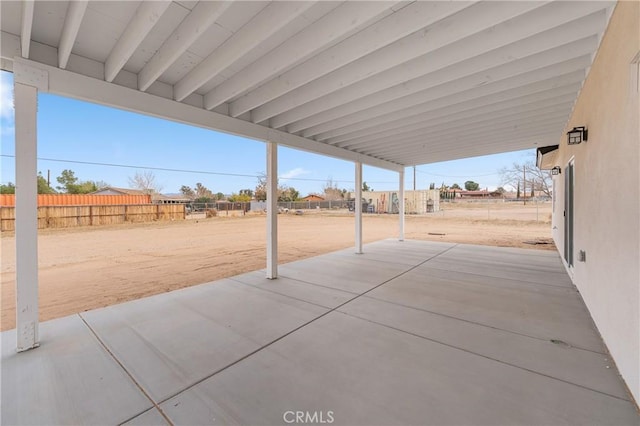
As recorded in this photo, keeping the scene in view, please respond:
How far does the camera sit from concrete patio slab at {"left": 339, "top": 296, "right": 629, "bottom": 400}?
1942 mm

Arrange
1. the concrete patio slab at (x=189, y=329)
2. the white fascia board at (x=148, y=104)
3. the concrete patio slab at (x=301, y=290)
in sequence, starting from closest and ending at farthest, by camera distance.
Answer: the concrete patio slab at (x=189, y=329)
the white fascia board at (x=148, y=104)
the concrete patio slab at (x=301, y=290)

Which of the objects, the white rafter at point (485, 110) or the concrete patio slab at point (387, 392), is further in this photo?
the white rafter at point (485, 110)

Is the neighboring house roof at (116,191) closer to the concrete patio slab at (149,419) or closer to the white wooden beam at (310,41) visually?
the white wooden beam at (310,41)

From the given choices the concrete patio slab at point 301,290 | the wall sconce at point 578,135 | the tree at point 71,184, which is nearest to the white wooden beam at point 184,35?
the concrete patio slab at point 301,290

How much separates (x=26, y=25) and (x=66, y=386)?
2.69 meters

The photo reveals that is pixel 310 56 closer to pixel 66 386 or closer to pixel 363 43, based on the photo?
pixel 363 43

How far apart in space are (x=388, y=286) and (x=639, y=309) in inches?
108

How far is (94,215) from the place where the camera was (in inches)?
548

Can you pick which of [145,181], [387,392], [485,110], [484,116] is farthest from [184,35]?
[145,181]

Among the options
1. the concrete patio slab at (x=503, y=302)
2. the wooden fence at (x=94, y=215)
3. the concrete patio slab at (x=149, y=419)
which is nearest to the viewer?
the concrete patio slab at (x=149, y=419)

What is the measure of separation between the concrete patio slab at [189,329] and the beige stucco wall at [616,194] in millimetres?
2544

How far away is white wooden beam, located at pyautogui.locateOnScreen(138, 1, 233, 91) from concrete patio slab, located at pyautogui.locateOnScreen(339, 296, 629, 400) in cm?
311

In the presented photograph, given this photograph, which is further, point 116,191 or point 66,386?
point 116,191

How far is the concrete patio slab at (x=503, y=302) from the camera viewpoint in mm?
2684
